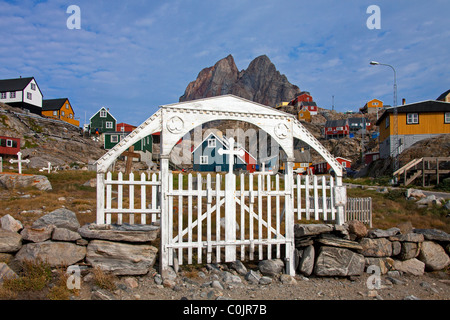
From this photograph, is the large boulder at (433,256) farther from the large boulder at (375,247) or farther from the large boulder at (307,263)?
the large boulder at (307,263)

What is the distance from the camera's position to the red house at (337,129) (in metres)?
77.9

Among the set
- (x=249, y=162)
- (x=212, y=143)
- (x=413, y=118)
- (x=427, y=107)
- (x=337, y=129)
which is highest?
(x=337, y=129)

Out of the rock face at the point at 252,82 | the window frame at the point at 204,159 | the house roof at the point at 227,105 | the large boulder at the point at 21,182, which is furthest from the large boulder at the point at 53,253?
the rock face at the point at 252,82

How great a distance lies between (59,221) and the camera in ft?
23.0

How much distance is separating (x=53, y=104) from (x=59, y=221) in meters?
65.5

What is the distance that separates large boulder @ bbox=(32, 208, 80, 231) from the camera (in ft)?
21.8

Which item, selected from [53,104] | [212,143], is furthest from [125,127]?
[212,143]

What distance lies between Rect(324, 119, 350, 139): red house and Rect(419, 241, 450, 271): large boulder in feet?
246

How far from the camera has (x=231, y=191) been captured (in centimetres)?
695

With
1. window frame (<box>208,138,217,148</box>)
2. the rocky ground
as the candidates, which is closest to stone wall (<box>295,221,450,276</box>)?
the rocky ground

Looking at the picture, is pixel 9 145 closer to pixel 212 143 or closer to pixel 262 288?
pixel 212 143

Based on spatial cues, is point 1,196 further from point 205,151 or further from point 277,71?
point 277,71

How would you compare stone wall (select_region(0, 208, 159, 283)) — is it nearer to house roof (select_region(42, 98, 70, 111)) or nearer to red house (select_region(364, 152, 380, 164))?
red house (select_region(364, 152, 380, 164))
